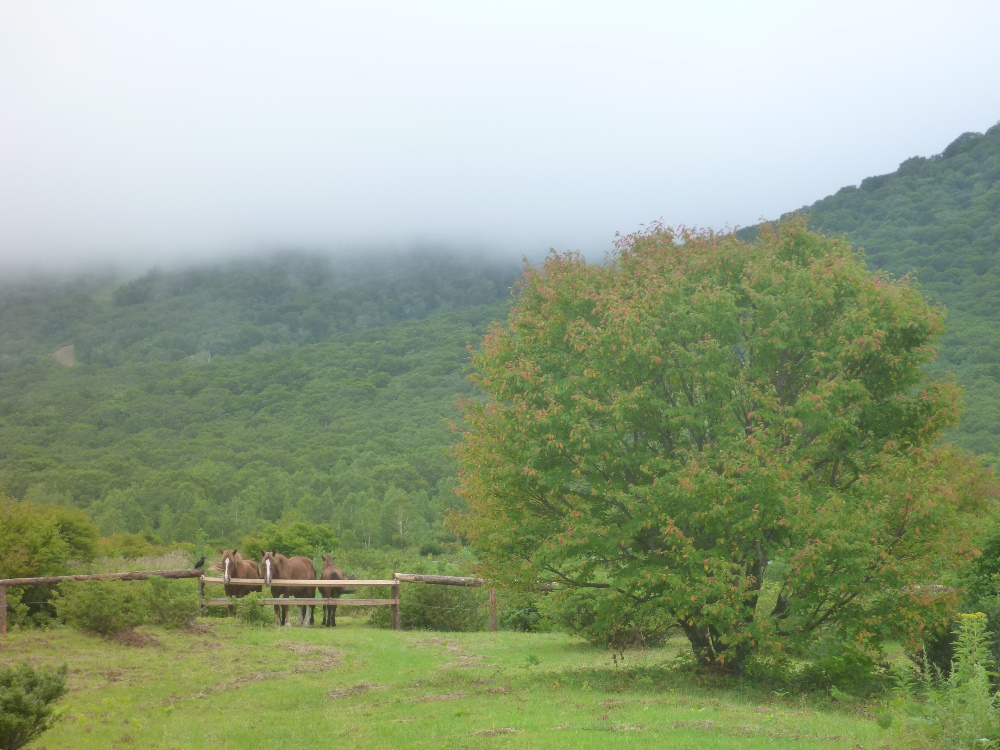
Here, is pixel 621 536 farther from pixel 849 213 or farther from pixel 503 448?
pixel 849 213

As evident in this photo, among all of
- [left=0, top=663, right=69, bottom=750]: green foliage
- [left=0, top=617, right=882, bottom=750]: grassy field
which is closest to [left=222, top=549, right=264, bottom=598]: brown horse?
[left=0, top=617, right=882, bottom=750]: grassy field

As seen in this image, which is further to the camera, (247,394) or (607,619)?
(247,394)

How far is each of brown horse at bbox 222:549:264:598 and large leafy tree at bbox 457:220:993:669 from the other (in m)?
12.7

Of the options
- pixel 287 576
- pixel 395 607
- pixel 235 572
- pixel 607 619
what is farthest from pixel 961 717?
pixel 235 572

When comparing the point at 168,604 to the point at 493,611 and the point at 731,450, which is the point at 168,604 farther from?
the point at 731,450

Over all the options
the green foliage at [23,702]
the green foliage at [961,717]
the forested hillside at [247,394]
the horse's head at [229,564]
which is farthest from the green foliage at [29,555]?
the green foliage at [961,717]

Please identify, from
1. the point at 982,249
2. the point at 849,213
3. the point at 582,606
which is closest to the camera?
the point at 582,606

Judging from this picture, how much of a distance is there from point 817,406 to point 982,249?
8646 centimetres

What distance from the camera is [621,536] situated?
14070 mm

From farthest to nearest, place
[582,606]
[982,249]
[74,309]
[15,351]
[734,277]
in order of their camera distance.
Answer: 1. [74,309]
2. [15,351]
3. [982,249]
4. [582,606]
5. [734,277]

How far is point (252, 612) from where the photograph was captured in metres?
23.8

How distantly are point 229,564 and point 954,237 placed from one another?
292 ft

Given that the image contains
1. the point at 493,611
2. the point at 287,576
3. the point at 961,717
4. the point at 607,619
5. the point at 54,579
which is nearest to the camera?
the point at 961,717

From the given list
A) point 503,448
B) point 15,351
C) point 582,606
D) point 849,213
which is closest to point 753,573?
point 503,448
